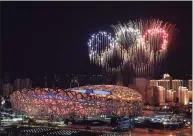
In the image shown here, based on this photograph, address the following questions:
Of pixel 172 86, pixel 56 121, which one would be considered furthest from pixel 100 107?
pixel 172 86

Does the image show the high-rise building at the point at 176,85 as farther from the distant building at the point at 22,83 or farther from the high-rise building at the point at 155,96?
the distant building at the point at 22,83

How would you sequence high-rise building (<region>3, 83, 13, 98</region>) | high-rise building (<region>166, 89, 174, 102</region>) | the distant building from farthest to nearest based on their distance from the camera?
the distant building, high-rise building (<region>3, 83, 13, 98</region>), high-rise building (<region>166, 89, 174, 102</region>)

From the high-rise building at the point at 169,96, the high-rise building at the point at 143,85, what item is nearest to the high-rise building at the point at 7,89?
the high-rise building at the point at 143,85

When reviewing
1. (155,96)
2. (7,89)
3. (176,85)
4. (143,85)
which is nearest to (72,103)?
(143,85)

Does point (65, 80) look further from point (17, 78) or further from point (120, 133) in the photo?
point (120, 133)

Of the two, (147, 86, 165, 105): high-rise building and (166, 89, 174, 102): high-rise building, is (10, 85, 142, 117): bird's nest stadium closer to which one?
(147, 86, 165, 105): high-rise building

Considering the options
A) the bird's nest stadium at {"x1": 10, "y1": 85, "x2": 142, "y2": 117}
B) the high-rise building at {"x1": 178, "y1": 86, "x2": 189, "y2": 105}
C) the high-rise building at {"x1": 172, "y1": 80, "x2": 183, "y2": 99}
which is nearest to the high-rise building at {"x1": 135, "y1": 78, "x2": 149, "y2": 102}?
the high-rise building at {"x1": 178, "y1": 86, "x2": 189, "y2": 105}

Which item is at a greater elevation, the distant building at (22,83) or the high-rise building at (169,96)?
the distant building at (22,83)

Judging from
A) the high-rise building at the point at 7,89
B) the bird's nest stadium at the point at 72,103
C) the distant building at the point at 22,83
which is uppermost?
the distant building at the point at 22,83
